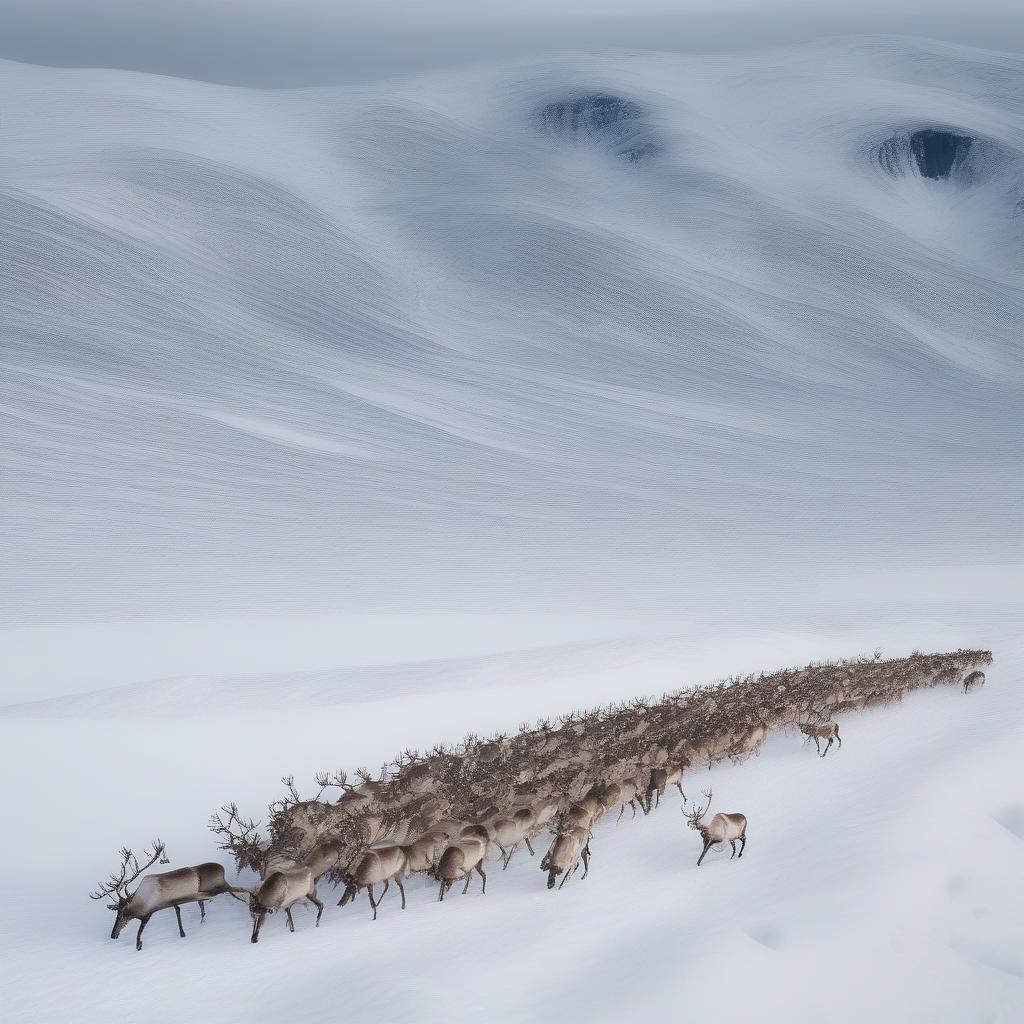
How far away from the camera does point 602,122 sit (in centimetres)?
8088

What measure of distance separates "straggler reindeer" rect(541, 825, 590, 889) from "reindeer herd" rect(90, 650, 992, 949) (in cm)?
1

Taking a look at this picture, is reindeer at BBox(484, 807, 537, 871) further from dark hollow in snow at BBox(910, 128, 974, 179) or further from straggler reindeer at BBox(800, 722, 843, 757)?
dark hollow in snow at BBox(910, 128, 974, 179)

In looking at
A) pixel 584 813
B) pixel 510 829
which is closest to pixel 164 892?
pixel 510 829

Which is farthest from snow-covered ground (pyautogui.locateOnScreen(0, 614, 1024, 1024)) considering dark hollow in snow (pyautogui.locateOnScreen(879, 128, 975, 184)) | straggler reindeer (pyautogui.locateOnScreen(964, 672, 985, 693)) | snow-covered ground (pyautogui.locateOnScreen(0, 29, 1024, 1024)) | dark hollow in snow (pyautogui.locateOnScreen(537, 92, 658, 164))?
dark hollow in snow (pyautogui.locateOnScreen(879, 128, 975, 184))

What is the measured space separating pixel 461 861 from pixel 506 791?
76.9 inches

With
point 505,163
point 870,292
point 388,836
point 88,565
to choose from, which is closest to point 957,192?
point 870,292

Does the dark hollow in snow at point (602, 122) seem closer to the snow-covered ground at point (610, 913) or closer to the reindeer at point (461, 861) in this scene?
the snow-covered ground at point (610, 913)

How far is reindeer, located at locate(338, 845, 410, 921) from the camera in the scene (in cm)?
710

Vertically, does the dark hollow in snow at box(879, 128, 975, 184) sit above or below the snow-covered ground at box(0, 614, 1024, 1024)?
above

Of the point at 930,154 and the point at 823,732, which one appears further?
the point at 930,154

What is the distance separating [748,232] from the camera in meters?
70.7

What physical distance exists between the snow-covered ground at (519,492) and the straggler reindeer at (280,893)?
7.6 inches

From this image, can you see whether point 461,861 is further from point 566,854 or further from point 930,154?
point 930,154

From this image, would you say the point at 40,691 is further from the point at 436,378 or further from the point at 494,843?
the point at 436,378
